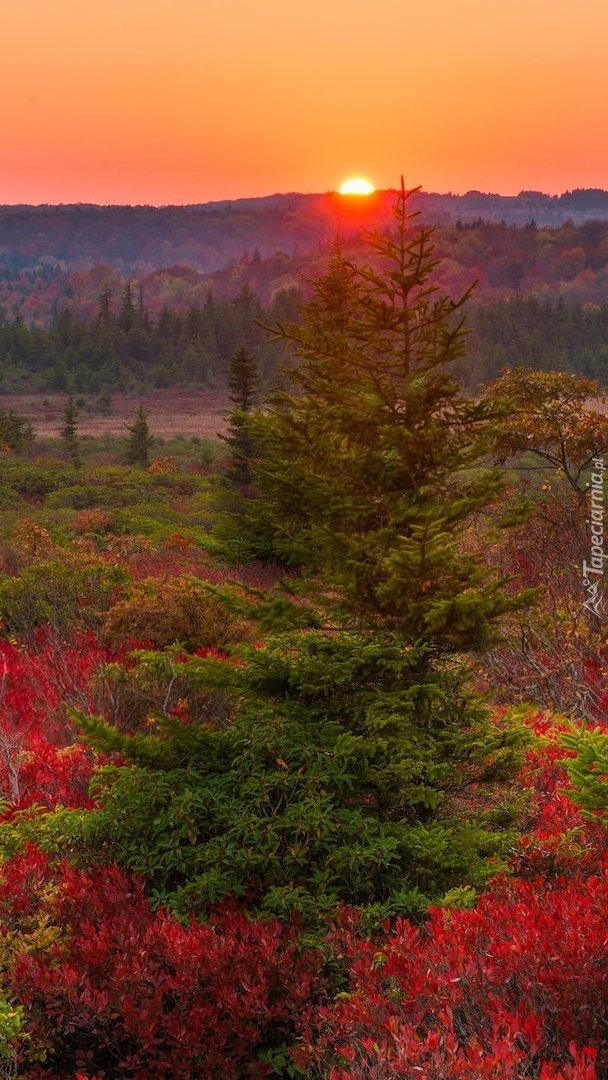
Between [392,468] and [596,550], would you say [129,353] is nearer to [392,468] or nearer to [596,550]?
[596,550]

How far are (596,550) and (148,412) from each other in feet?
221

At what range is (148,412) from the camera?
261ft

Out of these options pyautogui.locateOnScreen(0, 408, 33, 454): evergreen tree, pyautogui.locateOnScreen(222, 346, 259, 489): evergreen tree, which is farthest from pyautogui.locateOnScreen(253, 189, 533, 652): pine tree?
pyautogui.locateOnScreen(0, 408, 33, 454): evergreen tree

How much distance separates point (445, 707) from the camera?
19.8ft

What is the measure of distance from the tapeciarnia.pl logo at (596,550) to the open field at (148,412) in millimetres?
49949

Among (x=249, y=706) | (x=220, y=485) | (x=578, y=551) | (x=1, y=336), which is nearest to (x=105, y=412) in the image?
(x=1, y=336)

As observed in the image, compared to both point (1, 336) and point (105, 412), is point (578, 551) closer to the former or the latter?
point (105, 412)

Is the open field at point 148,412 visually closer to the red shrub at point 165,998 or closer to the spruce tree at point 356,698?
the spruce tree at point 356,698

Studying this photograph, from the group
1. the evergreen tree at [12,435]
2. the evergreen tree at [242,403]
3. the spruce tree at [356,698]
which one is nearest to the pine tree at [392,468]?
the spruce tree at [356,698]

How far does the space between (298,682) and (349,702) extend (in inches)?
13.8

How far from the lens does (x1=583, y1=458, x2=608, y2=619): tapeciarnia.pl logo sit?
1498 centimetres

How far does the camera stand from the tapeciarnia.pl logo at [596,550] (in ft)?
49.1

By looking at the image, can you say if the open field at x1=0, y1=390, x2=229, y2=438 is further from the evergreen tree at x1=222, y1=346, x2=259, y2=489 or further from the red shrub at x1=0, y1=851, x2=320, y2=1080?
the red shrub at x1=0, y1=851, x2=320, y2=1080

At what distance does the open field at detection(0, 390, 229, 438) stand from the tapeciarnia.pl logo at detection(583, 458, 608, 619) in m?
49.9
